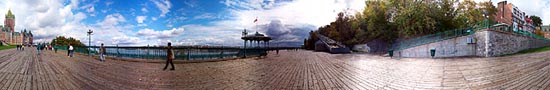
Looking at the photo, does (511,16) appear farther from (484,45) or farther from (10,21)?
(10,21)

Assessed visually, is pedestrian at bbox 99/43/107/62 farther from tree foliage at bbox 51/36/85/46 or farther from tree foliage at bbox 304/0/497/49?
tree foliage at bbox 304/0/497/49

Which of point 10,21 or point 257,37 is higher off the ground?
point 10,21

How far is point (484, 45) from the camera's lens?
1.69 m

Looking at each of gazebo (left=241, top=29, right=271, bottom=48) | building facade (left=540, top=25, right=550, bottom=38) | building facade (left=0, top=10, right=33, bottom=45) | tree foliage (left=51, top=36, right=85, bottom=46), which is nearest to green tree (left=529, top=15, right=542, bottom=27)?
building facade (left=540, top=25, right=550, bottom=38)

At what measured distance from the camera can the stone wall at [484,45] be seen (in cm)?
169

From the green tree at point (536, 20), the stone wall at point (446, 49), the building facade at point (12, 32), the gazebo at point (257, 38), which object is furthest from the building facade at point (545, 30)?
the building facade at point (12, 32)

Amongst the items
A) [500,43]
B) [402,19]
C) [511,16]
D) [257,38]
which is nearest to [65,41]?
[257,38]

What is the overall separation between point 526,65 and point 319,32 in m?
1.35

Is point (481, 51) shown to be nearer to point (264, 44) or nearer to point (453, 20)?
point (453, 20)

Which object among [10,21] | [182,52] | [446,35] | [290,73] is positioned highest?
[10,21]

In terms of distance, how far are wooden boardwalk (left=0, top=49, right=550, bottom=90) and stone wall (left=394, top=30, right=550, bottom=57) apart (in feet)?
0.18

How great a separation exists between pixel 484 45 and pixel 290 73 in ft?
4.22

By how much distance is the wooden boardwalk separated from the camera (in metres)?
1.78

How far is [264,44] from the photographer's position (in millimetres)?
1696
